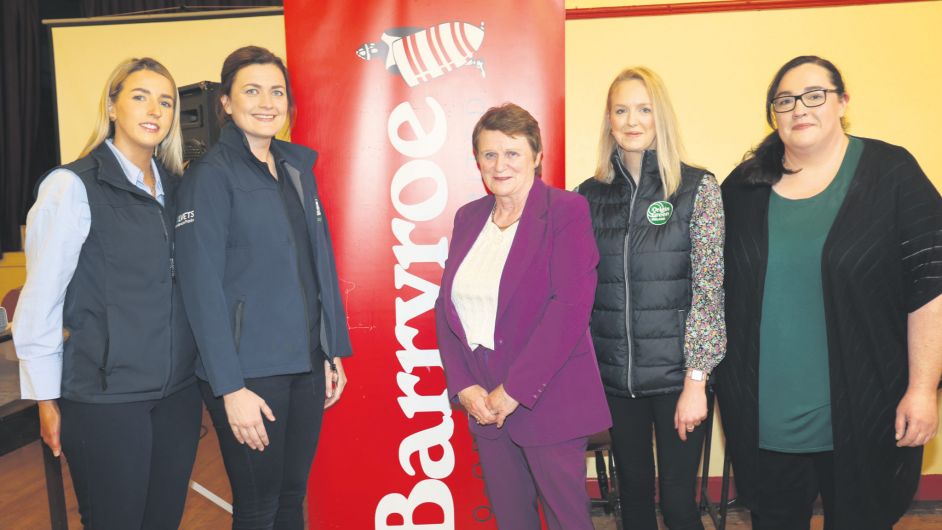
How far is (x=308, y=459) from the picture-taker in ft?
5.94

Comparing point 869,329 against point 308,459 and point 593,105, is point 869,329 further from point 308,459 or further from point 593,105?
point 593,105

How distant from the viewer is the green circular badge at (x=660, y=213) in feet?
5.89

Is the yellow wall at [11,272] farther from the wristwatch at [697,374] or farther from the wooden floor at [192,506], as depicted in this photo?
the wristwatch at [697,374]

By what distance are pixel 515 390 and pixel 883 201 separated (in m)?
1.05

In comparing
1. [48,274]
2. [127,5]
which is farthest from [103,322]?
[127,5]

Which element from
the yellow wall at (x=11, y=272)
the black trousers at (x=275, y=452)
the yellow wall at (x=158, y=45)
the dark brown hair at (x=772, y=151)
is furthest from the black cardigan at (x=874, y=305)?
the yellow wall at (x=11, y=272)

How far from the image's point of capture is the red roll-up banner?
7.36 ft

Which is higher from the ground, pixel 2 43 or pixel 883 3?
pixel 2 43

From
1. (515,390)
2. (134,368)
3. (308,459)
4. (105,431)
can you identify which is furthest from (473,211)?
(105,431)

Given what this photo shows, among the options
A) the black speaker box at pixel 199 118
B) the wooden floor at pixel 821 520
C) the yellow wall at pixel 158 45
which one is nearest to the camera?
the black speaker box at pixel 199 118

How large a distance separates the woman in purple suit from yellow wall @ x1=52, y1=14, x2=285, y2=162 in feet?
7.63

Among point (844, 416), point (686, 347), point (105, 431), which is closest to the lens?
point (105, 431)

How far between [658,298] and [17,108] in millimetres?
5800

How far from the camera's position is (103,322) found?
1.54 meters
